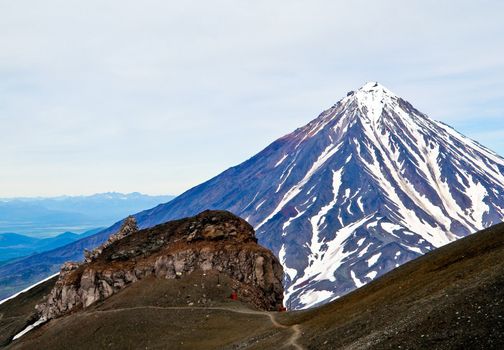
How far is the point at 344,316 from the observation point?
53.8 m

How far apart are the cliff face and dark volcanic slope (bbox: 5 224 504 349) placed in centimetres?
372

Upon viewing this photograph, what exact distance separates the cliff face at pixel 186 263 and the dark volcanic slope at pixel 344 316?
372 centimetres

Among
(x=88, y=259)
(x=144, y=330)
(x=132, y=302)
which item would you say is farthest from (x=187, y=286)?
(x=88, y=259)

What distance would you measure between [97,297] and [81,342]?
21.6 metres

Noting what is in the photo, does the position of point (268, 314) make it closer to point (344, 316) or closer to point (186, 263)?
point (186, 263)

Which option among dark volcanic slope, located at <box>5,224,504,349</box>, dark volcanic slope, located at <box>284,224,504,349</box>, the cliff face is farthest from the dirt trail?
the cliff face

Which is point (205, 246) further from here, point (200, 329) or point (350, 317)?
point (350, 317)

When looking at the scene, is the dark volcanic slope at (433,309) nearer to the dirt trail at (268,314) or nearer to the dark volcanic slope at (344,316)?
the dark volcanic slope at (344,316)

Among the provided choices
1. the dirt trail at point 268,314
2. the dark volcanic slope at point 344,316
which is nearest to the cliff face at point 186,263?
the dark volcanic slope at point 344,316

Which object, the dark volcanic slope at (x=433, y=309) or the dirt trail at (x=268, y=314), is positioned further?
the dirt trail at (x=268, y=314)

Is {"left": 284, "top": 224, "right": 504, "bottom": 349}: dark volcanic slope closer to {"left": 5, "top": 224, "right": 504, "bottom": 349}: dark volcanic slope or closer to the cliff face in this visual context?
{"left": 5, "top": 224, "right": 504, "bottom": 349}: dark volcanic slope

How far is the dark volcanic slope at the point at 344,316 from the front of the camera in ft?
117

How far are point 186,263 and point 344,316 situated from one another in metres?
51.5

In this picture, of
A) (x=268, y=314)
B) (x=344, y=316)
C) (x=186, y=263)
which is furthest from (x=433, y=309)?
(x=186, y=263)
